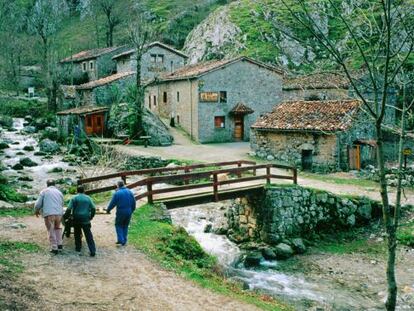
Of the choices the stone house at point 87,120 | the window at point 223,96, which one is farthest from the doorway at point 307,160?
the stone house at point 87,120

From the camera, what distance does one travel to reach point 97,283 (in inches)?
392

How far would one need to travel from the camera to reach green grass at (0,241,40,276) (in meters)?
10.2

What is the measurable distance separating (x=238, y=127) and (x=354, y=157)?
49.1ft

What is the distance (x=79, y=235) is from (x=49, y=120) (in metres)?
42.2

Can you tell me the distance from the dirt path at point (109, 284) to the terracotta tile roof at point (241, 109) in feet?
96.8

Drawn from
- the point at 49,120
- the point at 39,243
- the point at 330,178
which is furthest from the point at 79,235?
the point at 49,120

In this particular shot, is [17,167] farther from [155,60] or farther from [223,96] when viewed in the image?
[155,60]

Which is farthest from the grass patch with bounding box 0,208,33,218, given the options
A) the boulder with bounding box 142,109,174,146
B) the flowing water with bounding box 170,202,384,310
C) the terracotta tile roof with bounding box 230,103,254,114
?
the terracotta tile roof with bounding box 230,103,254,114

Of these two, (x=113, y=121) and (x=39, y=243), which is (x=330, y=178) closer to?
(x=39, y=243)

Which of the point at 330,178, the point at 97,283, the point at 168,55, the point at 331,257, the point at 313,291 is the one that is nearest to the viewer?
the point at 97,283

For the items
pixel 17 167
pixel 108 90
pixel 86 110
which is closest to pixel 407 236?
pixel 17 167

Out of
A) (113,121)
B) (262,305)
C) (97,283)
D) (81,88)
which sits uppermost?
(81,88)

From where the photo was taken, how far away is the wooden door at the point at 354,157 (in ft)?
93.2

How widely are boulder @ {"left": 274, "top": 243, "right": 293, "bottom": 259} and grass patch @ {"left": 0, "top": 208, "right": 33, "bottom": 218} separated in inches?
378
